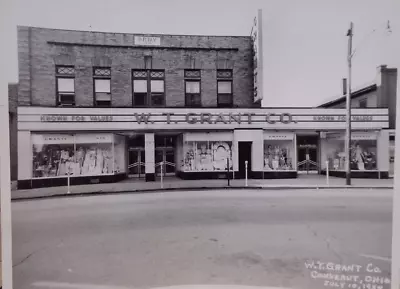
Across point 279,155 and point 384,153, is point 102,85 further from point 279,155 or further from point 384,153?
point 279,155

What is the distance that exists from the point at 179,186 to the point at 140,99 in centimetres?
171

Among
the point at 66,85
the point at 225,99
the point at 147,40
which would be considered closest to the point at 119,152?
the point at 66,85

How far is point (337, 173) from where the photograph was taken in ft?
19.7

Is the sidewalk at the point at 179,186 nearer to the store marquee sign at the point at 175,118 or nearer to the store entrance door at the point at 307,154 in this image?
the store marquee sign at the point at 175,118

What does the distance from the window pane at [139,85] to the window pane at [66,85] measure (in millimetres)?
769

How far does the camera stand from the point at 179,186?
4.55 m

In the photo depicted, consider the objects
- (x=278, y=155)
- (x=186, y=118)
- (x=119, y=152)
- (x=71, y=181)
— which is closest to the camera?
(x=71, y=181)

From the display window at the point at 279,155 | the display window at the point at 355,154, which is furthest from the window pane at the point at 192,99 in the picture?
the display window at the point at 279,155

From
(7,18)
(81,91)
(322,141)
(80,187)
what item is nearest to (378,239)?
(80,187)

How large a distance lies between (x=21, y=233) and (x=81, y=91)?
5.53ft

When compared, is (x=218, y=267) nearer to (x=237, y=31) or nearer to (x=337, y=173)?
(x=237, y=31)

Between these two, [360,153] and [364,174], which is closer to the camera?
[364,174]

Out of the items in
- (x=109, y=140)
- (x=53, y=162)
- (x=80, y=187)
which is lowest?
(x=80, y=187)

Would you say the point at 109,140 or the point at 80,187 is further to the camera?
the point at 109,140
